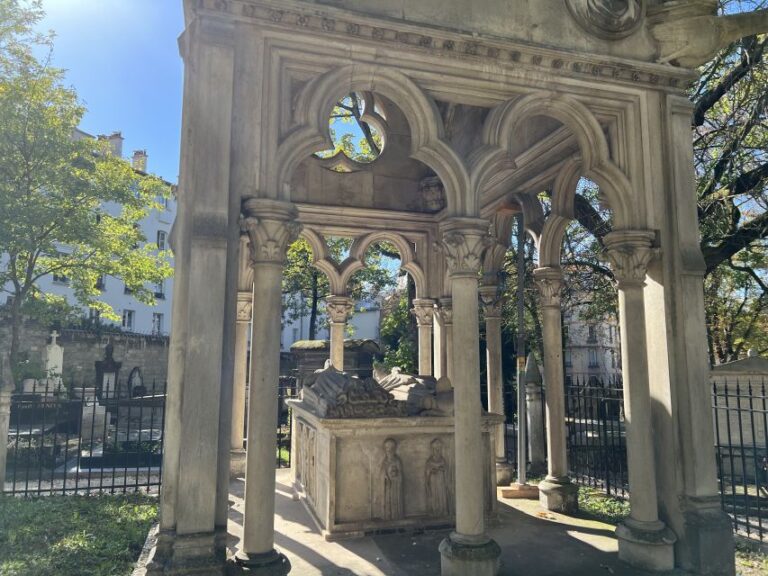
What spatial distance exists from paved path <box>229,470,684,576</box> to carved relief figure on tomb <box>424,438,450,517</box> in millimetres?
286

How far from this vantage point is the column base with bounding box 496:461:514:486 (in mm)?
9211

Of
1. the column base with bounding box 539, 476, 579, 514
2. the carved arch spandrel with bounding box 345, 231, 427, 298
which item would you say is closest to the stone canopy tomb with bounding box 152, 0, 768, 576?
the column base with bounding box 539, 476, 579, 514

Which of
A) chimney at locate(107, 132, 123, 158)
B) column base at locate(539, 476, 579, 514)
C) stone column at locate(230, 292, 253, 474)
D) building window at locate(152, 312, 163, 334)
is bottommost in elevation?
column base at locate(539, 476, 579, 514)

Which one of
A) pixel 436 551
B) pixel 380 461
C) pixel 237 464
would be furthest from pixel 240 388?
pixel 436 551

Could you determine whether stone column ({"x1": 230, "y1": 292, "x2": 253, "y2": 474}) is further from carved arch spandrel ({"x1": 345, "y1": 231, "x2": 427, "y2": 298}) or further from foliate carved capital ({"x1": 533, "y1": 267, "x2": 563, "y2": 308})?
foliate carved capital ({"x1": 533, "y1": 267, "x2": 563, "y2": 308})

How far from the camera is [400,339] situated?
21.2 metres

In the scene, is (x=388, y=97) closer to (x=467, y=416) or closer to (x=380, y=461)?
(x=467, y=416)

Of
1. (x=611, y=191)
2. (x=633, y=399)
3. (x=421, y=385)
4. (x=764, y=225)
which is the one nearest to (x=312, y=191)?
(x=421, y=385)

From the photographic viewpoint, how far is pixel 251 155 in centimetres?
510

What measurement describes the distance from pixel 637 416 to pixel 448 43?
4437 millimetres

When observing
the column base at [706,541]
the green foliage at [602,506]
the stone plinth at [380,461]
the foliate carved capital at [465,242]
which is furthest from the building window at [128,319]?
the column base at [706,541]

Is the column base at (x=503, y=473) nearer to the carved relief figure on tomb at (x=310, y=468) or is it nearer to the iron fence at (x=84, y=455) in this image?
the carved relief figure on tomb at (x=310, y=468)

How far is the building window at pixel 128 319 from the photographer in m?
36.2

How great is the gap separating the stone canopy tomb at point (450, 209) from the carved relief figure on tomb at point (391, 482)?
2cm
